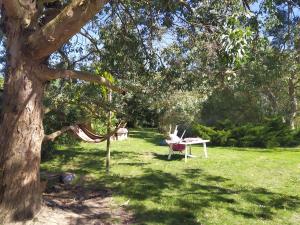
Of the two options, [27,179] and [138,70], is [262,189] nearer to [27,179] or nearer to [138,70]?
[138,70]

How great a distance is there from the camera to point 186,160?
14023mm

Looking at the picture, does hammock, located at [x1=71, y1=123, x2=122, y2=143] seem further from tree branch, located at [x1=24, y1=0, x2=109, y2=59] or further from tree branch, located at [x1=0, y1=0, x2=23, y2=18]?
tree branch, located at [x1=0, y1=0, x2=23, y2=18]

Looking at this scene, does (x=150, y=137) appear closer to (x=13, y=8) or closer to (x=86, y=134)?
(x=86, y=134)

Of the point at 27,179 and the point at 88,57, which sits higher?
the point at 88,57

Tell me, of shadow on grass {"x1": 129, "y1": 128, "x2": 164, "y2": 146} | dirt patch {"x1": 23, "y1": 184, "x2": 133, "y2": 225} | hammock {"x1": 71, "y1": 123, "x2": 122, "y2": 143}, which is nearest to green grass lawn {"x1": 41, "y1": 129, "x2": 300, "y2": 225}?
dirt patch {"x1": 23, "y1": 184, "x2": 133, "y2": 225}

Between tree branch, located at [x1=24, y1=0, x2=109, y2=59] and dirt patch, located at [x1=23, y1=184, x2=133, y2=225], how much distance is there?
8.78ft

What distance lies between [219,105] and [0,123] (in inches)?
783

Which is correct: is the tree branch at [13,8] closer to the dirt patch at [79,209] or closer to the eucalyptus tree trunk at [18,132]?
the eucalyptus tree trunk at [18,132]

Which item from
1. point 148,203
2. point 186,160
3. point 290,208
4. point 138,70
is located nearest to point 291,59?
point 186,160

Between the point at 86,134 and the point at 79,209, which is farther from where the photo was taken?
the point at 86,134

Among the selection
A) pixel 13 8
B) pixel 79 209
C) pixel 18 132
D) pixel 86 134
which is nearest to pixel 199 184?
pixel 86 134

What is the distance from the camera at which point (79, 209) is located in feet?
26.3

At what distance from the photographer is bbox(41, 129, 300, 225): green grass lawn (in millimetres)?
7609

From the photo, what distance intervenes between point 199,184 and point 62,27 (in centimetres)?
579
